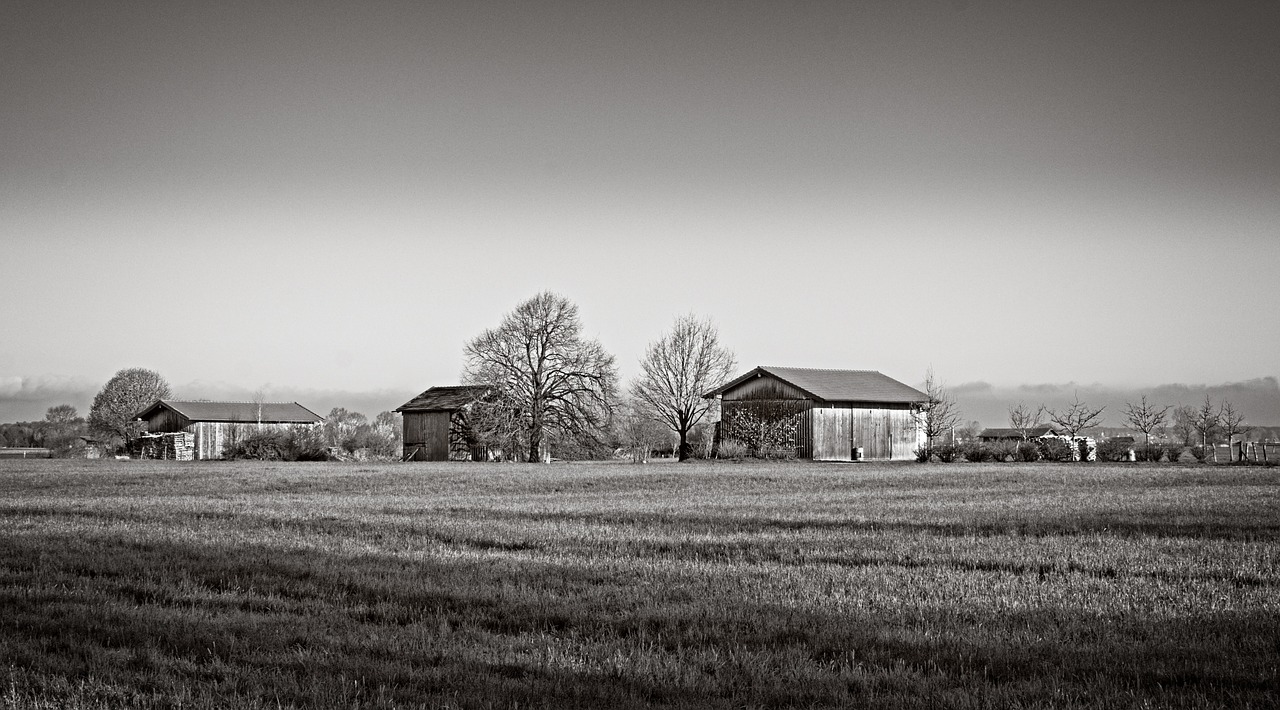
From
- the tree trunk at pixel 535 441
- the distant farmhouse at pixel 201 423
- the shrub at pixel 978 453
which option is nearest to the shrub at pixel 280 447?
the tree trunk at pixel 535 441

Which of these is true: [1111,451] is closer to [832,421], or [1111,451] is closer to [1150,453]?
[1150,453]

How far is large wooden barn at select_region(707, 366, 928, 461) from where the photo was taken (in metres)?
69.1

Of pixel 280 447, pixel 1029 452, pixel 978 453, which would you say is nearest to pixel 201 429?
pixel 280 447

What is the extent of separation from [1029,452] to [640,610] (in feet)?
210

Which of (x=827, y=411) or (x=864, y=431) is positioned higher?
(x=827, y=411)

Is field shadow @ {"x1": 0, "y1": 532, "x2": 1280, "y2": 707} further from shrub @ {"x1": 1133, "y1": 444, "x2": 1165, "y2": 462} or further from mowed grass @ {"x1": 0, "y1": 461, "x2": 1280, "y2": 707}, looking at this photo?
shrub @ {"x1": 1133, "y1": 444, "x2": 1165, "y2": 462}

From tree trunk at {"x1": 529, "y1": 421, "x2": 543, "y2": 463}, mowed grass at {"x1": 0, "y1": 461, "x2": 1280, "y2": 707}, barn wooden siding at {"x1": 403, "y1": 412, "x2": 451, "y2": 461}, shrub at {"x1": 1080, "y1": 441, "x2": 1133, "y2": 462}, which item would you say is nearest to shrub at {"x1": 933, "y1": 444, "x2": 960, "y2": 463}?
shrub at {"x1": 1080, "y1": 441, "x2": 1133, "y2": 462}

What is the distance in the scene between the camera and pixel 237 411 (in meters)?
103

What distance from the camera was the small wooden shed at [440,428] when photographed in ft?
252

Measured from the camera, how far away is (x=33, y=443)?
488 feet

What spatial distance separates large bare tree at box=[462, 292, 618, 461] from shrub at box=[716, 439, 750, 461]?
8.23 m

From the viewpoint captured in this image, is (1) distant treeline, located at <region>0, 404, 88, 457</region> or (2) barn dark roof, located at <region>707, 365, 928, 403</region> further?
(1) distant treeline, located at <region>0, 404, 88, 457</region>

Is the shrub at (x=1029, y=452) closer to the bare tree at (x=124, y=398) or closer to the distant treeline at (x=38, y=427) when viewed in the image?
the bare tree at (x=124, y=398)

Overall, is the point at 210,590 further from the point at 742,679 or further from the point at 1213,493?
the point at 1213,493
